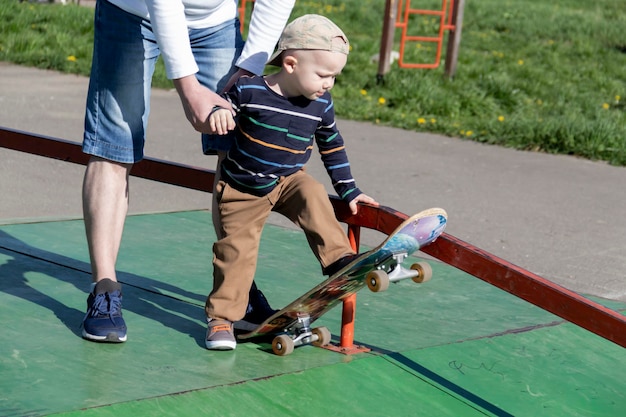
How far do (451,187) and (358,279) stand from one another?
12.5 feet

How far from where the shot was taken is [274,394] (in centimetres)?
307

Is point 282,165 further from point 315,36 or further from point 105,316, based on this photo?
point 105,316

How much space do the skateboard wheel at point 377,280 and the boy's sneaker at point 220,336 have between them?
55 cm

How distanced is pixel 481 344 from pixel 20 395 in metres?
1.61

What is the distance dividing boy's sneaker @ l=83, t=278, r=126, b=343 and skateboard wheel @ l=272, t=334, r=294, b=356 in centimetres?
47

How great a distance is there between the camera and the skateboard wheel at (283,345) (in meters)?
3.35

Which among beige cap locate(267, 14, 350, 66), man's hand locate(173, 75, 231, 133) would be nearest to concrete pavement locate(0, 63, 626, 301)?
beige cap locate(267, 14, 350, 66)

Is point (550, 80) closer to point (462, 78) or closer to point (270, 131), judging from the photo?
point (462, 78)

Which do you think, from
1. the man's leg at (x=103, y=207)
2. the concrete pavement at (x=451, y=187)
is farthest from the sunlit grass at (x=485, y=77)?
the man's leg at (x=103, y=207)

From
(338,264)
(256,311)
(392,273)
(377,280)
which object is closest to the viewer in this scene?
(377,280)

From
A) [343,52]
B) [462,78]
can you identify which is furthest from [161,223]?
[462,78]

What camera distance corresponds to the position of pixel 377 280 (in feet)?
10.0

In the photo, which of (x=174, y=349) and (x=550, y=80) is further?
(x=550, y=80)

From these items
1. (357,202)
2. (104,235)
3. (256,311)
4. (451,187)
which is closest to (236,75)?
(357,202)
